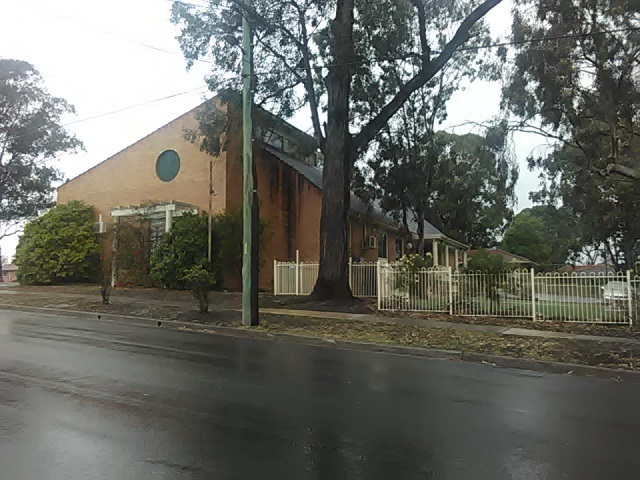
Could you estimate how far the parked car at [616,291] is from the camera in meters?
13.3

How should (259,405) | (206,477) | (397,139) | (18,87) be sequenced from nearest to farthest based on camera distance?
(206,477), (259,405), (397,139), (18,87)

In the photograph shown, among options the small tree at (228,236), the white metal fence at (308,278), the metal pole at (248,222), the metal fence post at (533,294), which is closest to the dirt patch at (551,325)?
the metal fence post at (533,294)

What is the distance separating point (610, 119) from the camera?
17.4 metres

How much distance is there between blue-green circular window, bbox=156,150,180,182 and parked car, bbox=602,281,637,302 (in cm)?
1875

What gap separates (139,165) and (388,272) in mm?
15343

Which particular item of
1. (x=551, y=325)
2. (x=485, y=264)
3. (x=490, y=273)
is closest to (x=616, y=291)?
(x=551, y=325)

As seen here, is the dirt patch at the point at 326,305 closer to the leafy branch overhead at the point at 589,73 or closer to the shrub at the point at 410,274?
the shrub at the point at 410,274

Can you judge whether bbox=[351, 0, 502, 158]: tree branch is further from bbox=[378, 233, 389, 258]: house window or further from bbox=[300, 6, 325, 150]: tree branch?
bbox=[378, 233, 389, 258]: house window

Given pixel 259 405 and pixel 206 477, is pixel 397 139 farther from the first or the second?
pixel 206 477

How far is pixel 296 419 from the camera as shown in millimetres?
5391

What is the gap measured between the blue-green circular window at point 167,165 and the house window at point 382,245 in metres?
12.4

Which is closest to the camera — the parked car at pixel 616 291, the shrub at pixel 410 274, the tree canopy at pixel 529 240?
the parked car at pixel 616 291

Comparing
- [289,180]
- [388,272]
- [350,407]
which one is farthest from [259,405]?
[289,180]

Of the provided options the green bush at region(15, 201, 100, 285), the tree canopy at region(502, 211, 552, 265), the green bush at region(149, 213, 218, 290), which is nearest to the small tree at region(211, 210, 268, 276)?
the green bush at region(149, 213, 218, 290)
